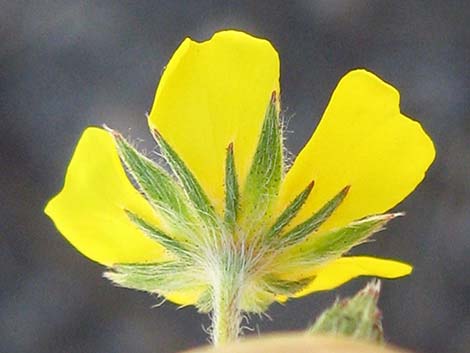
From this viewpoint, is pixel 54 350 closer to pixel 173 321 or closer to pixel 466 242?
pixel 173 321

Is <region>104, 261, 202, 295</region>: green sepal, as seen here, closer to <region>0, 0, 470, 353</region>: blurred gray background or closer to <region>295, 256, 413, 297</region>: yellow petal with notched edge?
<region>295, 256, 413, 297</region>: yellow petal with notched edge

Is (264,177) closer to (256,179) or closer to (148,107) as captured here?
(256,179)

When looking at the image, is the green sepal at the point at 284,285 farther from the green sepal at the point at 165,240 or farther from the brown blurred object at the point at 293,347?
the brown blurred object at the point at 293,347

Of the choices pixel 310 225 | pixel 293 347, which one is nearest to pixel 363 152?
pixel 310 225

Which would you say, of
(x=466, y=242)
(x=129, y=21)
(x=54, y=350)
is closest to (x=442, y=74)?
(x=466, y=242)

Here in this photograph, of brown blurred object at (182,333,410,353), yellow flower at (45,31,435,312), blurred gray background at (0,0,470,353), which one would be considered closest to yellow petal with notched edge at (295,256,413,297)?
yellow flower at (45,31,435,312)
